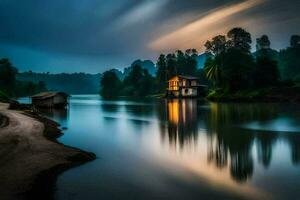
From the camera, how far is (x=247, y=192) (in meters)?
15.0

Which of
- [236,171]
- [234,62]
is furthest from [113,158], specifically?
[234,62]

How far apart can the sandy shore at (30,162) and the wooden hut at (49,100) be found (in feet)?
141

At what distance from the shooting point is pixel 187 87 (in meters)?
125

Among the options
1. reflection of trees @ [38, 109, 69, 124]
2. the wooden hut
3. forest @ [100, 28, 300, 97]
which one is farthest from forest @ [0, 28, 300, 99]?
reflection of trees @ [38, 109, 69, 124]

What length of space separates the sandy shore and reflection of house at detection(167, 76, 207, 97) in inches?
3872

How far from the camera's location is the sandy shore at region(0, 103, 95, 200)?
1457 centimetres

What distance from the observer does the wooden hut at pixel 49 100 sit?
71.8 meters

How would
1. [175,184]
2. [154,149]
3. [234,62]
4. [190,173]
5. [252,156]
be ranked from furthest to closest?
[234,62] → [154,149] → [252,156] → [190,173] → [175,184]

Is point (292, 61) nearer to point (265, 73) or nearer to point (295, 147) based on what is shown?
point (265, 73)

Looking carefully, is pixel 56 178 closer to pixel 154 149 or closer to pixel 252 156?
pixel 154 149

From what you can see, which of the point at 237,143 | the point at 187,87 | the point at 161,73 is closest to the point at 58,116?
the point at 237,143

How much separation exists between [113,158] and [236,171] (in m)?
8.84

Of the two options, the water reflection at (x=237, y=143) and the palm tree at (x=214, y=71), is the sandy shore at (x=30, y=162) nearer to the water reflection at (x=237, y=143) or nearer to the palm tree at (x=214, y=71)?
the water reflection at (x=237, y=143)

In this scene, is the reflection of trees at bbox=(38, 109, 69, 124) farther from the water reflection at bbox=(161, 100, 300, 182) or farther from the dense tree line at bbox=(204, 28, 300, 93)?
the dense tree line at bbox=(204, 28, 300, 93)
